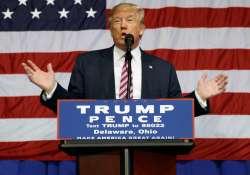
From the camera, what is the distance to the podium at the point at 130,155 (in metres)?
1.99

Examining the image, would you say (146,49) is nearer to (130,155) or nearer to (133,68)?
(133,68)

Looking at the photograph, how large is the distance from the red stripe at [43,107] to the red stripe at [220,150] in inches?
7.6

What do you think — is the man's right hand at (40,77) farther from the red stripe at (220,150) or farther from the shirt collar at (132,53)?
the red stripe at (220,150)

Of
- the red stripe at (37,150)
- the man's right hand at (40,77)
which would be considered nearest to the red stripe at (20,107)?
the red stripe at (37,150)

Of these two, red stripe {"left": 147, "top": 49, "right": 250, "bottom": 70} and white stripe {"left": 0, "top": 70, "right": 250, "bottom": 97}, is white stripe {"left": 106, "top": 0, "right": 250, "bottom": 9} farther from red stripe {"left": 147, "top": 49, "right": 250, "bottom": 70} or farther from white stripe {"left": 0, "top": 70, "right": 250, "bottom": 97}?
white stripe {"left": 0, "top": 70, "right": 250, "bottom": 97}

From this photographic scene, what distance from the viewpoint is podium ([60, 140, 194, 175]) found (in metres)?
1.99

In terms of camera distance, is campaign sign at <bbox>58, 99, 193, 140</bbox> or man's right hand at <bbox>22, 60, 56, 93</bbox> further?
man's right hand at <bbox>22, 60, 56, 93</bbox>

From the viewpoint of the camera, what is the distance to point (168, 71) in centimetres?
285

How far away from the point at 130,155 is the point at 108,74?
817 millimetres

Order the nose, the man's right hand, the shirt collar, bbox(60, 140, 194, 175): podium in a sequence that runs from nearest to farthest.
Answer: bbox(60, 140, 194, 175): podium < the man's right hand < the nose < the shirt collar

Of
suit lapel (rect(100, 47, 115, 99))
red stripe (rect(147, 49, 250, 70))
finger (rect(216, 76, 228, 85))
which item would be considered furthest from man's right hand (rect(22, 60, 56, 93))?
red stripe (rect(147, 49, 250, 70))

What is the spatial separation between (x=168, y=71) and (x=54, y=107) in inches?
25.4

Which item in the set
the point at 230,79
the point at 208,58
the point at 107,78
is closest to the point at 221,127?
the point at 230,79

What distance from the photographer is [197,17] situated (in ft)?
13.4
